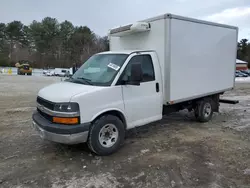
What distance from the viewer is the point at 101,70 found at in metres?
4.60

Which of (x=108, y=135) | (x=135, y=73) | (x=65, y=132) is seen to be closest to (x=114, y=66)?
(x=135, y=73)

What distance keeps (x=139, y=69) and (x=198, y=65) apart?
7.92 feet

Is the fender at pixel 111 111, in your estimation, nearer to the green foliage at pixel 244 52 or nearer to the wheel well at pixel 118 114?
the wheel well at pixel 118 114

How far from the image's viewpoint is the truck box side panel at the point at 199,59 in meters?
5.17

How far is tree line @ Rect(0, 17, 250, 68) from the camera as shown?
61281 mm

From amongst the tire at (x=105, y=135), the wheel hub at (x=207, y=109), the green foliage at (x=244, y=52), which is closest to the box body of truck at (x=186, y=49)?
the wheel hub at (x=207, y=109)

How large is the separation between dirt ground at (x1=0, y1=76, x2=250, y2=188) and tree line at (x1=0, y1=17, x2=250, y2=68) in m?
56.0

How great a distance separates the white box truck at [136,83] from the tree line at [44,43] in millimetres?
55226

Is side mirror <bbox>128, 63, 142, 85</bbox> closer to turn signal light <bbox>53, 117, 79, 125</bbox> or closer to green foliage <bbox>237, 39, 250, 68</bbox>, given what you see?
turn signal light <bbox>53, 117, 79, 125</bbox>

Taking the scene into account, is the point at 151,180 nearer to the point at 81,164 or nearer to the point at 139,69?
the point at 81,164

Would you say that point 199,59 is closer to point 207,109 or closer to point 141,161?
point 207,109

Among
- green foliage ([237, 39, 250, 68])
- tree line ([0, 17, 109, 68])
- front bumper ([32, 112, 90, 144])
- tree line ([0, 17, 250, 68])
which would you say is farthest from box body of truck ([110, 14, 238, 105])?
green foliage ([237, 39, 250, 68])

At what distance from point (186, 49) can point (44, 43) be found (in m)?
63.9

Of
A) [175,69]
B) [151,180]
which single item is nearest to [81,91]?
[151,180]
